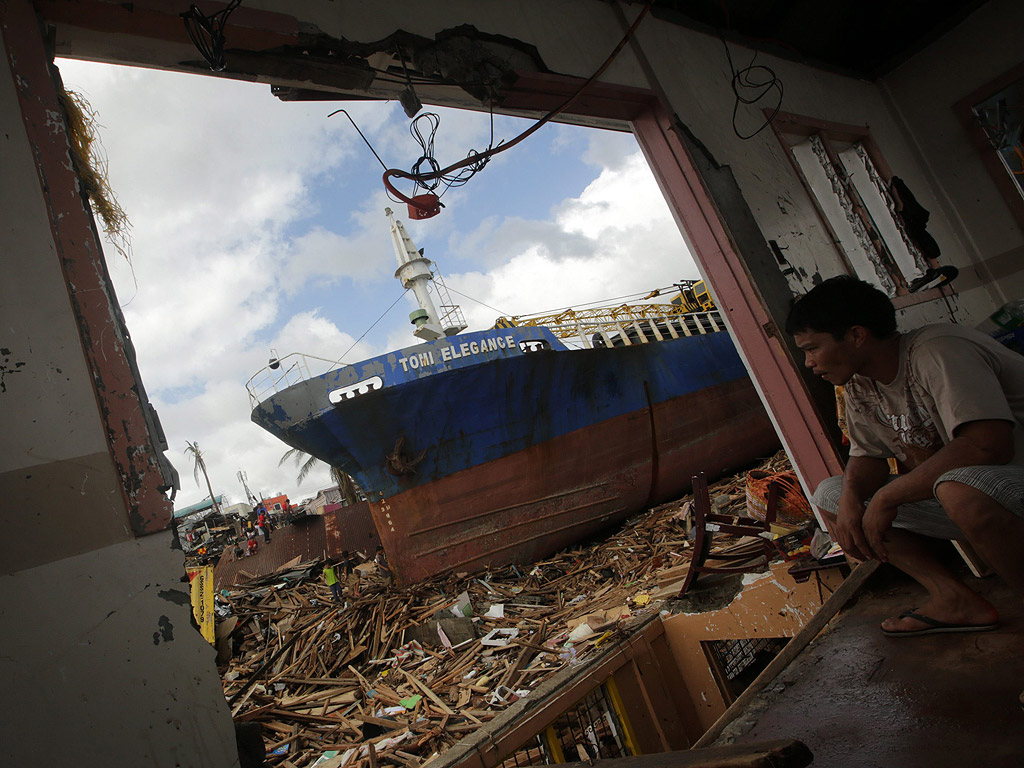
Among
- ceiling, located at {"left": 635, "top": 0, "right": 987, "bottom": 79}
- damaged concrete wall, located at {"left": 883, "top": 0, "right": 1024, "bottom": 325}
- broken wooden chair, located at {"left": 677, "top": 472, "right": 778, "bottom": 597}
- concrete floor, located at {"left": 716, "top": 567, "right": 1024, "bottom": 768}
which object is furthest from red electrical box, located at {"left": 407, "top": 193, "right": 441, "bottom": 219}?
damaged concrete wall, located at {"left": 883, "top": 0, "right": 1024, "bottom": 325}

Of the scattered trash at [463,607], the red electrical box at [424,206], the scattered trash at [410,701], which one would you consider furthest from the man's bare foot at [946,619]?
the scattered trash at [463,607]

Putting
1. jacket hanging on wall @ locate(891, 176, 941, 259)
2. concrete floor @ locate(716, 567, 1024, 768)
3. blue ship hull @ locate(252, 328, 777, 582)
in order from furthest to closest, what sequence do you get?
blue ship hull @ locate(252, 328, 777, 582), jacket hanging on wall @ locate(891, 176, 941, 259), concrete floor @ locate(716, 567, 1024, 768)

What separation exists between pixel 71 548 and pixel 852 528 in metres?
2.47

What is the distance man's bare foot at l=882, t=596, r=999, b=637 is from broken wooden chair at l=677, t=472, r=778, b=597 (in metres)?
1.83

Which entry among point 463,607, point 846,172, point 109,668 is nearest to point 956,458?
point 109,668

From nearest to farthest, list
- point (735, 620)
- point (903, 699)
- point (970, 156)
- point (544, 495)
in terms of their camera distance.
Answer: point (903, 699) < point (735, 620) < point (970, 156) < point (544, 495)

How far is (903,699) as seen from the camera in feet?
5.29

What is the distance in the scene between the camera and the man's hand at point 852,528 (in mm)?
1924

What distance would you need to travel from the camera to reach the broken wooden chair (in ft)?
12.7

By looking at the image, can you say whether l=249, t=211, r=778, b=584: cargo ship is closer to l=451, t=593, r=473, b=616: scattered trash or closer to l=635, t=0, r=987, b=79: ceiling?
l=451, t=593, r=473, b=616: scattered trash

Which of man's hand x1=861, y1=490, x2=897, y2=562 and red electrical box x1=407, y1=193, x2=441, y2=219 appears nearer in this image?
man's hand x1=861, y1=490, x2=897, y2=562

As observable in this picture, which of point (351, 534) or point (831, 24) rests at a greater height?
point (831, 24)

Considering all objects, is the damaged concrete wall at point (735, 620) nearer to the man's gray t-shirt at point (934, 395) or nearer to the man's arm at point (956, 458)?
the man's gray t-shirt at point (934, 395)

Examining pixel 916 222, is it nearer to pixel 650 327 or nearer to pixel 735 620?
pixel 735 620
